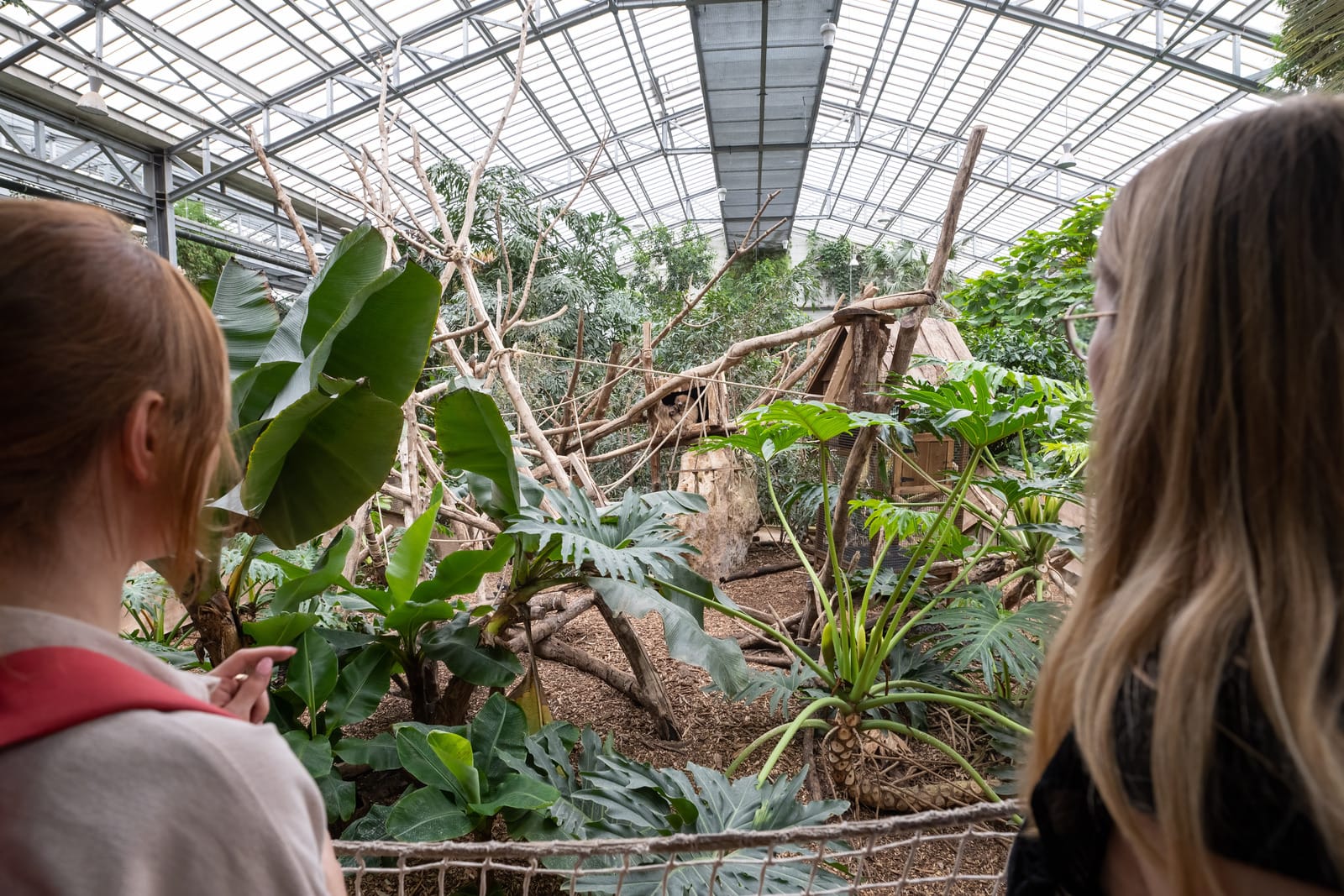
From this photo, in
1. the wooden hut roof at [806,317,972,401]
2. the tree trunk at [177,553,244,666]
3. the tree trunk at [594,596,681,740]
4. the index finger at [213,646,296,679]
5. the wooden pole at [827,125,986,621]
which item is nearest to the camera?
the index finger at [213,646,296,679]

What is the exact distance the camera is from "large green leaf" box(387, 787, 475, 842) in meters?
1.66

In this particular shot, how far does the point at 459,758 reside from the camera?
1.65m

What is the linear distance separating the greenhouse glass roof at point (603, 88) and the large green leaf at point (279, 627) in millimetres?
5217

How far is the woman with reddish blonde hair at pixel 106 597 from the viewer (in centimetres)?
47

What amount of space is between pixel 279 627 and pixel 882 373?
106 inches

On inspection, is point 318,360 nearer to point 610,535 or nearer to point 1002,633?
point 610,535

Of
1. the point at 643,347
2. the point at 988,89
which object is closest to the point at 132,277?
the point at 643,347

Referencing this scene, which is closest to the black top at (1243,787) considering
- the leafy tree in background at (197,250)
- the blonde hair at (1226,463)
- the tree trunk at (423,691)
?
the blonde hair at (1226,463)

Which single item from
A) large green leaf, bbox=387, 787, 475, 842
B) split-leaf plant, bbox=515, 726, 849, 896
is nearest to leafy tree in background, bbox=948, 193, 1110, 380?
split-leaf plant, bbox=515, 726, 849, 896

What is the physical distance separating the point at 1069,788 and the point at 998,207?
59.8 ft

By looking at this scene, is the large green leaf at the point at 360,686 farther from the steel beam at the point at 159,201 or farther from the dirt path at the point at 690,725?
the steel beam at the point at 159,201

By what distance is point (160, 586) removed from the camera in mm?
3174

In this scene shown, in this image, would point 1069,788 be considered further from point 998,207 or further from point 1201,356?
point 998,207

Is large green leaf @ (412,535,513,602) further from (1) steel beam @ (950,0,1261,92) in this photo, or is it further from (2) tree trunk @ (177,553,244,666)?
(1) steel beam @ (950,0,1261,92)
